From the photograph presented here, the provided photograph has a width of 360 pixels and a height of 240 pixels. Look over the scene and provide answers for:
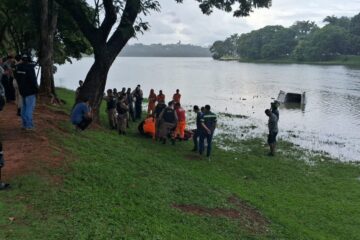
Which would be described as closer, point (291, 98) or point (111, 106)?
point (111, 106)

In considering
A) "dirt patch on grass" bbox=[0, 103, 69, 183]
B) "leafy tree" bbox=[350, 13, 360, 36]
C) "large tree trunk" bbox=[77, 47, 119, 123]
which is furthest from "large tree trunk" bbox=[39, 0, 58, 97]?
"leafy tree" bbox=[350, 13, 360, 36]

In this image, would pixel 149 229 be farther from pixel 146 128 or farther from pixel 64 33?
pixel 64 33

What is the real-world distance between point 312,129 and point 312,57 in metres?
116

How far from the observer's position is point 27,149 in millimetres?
10750

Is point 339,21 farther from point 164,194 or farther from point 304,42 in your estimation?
point 164,194

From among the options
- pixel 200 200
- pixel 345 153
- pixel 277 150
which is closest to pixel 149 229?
pixel 200 200

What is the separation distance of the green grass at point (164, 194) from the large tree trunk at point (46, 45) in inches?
196

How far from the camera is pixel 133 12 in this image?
1755 centimetres

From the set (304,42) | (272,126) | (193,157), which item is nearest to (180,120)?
(193,157)

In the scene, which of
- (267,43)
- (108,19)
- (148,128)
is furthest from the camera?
(267,43)

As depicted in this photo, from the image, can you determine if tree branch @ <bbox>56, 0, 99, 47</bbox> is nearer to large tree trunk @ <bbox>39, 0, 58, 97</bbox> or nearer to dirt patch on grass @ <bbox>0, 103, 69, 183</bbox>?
large tree trunk @ <bbox>39, 0, 58, 97</bbox>

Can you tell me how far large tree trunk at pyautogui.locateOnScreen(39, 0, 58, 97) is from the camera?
65.6 feet

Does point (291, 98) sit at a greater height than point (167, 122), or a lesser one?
greater

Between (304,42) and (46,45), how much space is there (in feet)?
449
